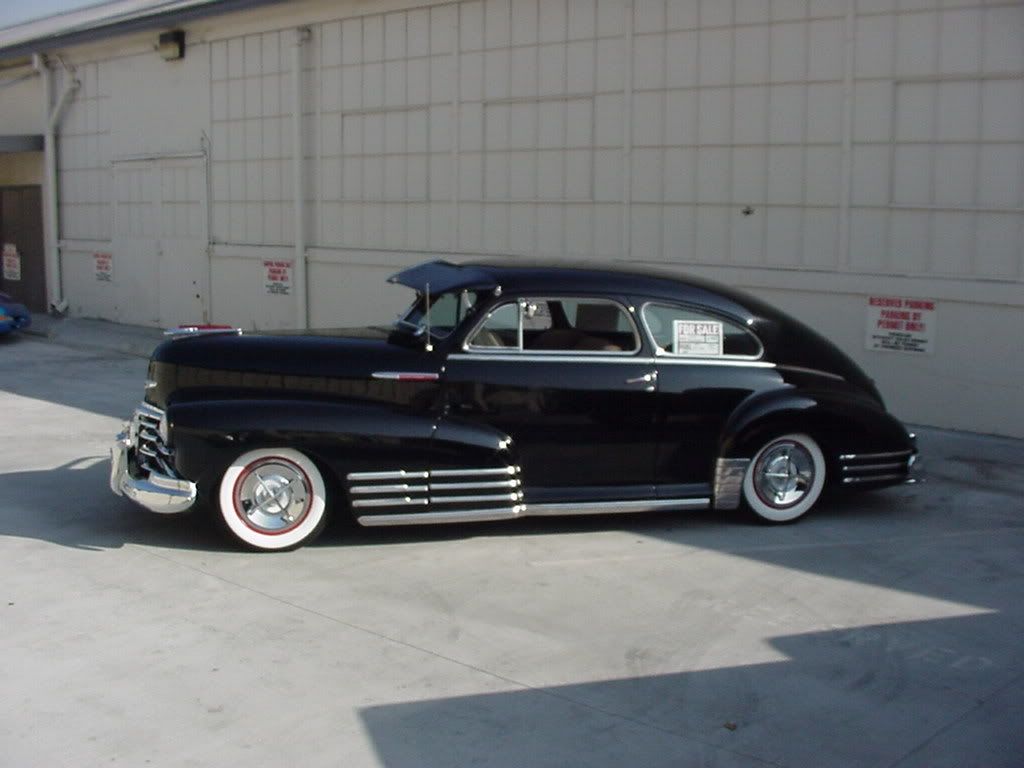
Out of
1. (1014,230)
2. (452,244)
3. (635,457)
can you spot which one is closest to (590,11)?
(452,244)

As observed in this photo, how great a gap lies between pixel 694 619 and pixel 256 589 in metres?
2.24

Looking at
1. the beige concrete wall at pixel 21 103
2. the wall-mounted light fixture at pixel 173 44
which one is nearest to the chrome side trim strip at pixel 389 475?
the wall-mounted light fixture at pixel 173 44

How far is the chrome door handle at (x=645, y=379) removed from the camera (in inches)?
300

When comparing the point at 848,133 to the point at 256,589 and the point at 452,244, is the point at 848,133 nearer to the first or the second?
the point at 452,244

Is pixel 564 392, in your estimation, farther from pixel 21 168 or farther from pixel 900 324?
pixel 21 168

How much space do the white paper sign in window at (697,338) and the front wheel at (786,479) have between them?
2.29 feet

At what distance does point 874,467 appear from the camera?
8078mm

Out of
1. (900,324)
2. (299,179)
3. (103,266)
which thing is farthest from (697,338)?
(103,266)

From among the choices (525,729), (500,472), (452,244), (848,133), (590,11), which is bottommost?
(525,729)

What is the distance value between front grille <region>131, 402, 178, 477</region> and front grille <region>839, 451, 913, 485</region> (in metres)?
4.08

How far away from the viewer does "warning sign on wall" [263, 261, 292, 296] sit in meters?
16.8

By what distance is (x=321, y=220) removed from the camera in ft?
53.7

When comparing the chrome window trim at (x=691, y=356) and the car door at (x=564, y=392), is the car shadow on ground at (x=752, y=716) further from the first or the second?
the chrome window trim at (x=691, y=356)

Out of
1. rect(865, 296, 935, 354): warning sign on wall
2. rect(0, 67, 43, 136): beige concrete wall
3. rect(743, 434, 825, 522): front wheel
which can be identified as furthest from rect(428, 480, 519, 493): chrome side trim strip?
rect(0, 67, 43, 136): beige concrete wall
